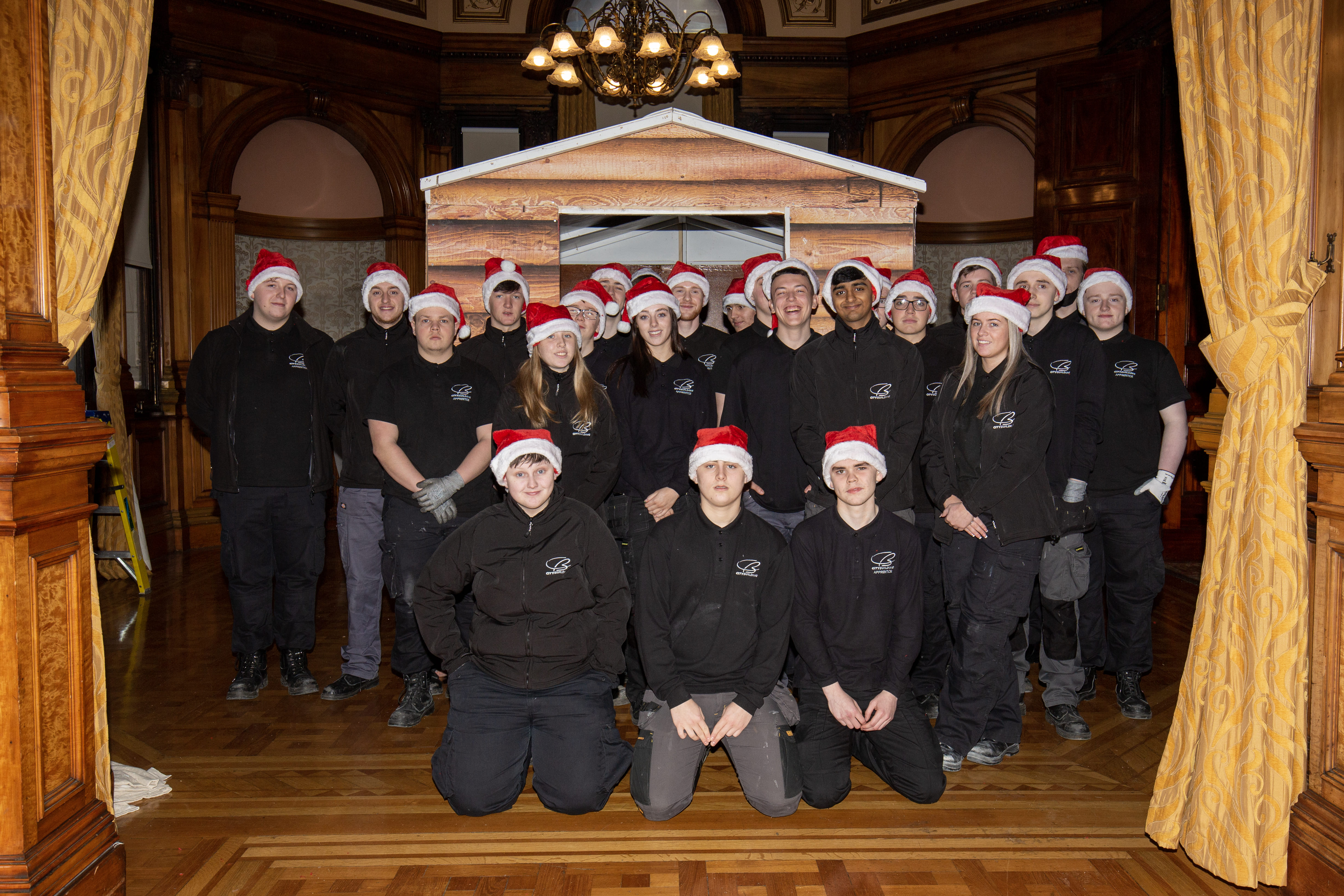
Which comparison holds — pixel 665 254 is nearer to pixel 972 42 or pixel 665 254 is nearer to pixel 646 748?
pixel 972 42

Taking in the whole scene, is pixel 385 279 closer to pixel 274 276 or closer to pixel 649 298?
pixel 274 276

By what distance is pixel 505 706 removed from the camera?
3102 mm

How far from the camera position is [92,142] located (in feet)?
8.02

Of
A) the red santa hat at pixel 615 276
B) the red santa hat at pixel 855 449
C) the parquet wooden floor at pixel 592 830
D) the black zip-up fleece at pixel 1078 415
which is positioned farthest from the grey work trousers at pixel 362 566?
the black zip-up fleece at pixel 1078 415

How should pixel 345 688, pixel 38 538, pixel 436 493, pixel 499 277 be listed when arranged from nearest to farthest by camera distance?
pixel 38 538 < pixel 436 493 < pixel 345 688 < pixel 499 277

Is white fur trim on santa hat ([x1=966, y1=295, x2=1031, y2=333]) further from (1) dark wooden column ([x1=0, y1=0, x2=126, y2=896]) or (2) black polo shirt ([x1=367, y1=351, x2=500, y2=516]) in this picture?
(1) dark wooden column ([x1=0, y1=0, x2=126, y2=896])

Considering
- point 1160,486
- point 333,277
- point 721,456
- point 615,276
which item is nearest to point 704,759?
point 721,456

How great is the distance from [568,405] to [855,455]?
3.74 ft

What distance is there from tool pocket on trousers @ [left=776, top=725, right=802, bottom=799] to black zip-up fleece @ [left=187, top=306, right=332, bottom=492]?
7.37 ft

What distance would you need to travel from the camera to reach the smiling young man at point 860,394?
11.7 feet

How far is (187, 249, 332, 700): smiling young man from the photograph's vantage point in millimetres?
3980

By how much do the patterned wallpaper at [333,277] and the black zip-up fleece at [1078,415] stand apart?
6.83 metres

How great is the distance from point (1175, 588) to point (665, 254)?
431 centimetres

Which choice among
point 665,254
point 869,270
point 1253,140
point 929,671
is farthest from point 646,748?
point 665,254
